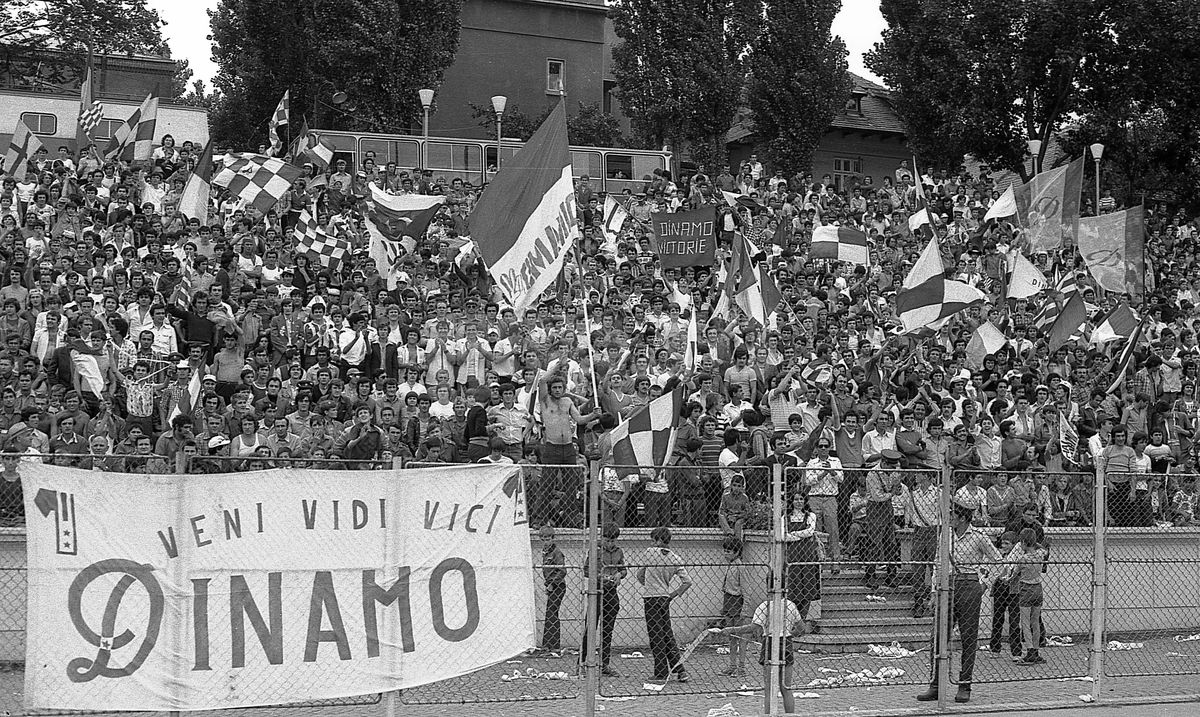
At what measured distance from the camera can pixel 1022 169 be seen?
44812mm

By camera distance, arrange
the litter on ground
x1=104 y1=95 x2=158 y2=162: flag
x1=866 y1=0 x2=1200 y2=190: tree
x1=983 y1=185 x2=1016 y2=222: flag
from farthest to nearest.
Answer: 1. x1=866 y1=0 x2=1200 y2=190: tree
2. x1=104 y1=95 x2=158 y2=162: flag
3. x1=983 y1=185 x2=1016 y2=222: flag
4. the litter on ground

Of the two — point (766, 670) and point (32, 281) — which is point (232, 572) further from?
point (32, 281)

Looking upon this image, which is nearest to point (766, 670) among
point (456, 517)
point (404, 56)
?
point (456, 517)

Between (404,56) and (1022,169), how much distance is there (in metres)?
19.9

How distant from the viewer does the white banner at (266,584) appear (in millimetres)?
8680

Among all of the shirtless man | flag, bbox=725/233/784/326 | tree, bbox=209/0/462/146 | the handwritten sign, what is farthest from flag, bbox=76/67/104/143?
the shirtless man

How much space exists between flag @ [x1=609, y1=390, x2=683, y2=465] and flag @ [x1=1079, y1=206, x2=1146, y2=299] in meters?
12.8

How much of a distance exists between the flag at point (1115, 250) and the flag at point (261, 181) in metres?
13.1

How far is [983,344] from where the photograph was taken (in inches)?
832

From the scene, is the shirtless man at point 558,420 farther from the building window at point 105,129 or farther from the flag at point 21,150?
the building window at point 105,129

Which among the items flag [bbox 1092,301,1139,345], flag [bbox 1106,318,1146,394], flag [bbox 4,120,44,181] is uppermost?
flag [bbox 4,120,44,181]

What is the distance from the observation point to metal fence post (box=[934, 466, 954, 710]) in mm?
11352

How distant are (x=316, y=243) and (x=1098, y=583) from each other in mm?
13096

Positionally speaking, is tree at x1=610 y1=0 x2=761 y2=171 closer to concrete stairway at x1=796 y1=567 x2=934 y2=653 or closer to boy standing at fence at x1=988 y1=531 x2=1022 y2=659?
concrete stairway at x1=796 y1=567 x2=934 y2=653
